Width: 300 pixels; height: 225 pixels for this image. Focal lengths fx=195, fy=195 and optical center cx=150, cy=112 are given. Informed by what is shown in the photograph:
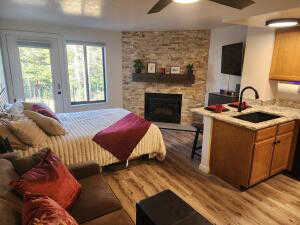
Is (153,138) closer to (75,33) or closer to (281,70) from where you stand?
(281,70)

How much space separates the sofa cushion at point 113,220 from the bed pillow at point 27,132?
4.77 ft

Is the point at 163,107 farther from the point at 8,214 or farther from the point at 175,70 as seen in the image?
the point at 8,214

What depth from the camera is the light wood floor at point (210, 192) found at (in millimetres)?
2154

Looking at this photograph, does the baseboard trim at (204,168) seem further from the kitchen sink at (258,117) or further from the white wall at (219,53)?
the white wall at (219,53)

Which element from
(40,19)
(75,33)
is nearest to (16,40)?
(40,19)

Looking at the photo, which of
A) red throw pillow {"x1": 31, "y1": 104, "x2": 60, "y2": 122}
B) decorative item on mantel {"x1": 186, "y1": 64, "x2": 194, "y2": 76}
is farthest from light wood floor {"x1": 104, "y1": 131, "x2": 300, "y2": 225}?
decorative item on mantel {"x1": 186, "y1": 64, "x2": 194, "y2": 76}

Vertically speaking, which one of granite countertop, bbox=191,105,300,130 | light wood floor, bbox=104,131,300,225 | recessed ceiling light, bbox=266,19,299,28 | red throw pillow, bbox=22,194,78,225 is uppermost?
recessed ceiling light, bbox=266,19,299,28

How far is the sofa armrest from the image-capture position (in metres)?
1.89

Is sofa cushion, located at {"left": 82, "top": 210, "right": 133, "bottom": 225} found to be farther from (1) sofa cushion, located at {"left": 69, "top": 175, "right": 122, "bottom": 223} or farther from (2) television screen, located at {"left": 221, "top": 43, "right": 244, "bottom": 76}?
(2) television screen, located at {"left": 221, "top": 43, "right": 244, "bottom": 76}

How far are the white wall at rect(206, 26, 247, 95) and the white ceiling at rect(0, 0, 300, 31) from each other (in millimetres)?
794

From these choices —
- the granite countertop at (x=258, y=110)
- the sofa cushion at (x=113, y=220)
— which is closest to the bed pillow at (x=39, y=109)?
the sofa cushion at (x=113, y=220)

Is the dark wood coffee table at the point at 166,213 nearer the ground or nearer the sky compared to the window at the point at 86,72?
nearer the ground

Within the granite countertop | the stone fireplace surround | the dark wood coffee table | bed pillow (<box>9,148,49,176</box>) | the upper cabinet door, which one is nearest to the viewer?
the dark wood coffee table

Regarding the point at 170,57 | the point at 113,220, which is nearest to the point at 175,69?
the point at 170,57
